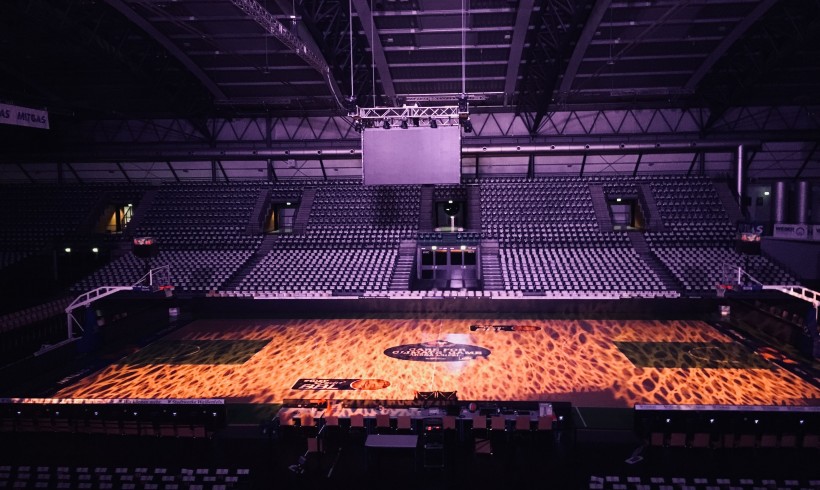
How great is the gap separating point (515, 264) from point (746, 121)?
47.5 feet

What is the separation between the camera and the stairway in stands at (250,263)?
20891 millimetres

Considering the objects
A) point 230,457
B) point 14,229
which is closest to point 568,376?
point 230,457

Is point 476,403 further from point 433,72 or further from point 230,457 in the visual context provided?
point 433,72

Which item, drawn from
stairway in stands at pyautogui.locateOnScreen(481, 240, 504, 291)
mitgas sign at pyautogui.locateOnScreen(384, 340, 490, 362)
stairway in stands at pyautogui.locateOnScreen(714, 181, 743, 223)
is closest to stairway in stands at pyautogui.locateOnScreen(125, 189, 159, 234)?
mitgas sign at pyautogui.locateOnScreen(384, 340, 490, 362)

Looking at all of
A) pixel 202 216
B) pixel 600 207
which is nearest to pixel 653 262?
pixel 600 207

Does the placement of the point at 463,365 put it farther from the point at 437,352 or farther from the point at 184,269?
the point at 184,269

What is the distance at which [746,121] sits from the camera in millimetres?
23734

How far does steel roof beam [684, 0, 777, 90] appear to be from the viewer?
15516 millimetres

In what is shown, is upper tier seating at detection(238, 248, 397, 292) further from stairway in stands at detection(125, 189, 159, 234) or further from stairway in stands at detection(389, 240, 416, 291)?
stairway in stands at detection(125, 189, 159, 234)

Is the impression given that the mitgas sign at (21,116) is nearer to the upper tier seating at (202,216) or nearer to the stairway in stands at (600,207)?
the upper tier seating at (202,216)

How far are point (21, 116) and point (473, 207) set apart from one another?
63.4 ft

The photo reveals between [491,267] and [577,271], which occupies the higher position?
[491,267]

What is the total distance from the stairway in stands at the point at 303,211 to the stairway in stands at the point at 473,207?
8.93 m

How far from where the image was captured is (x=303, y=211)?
26.1 m
